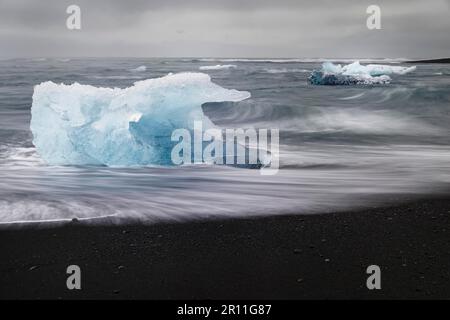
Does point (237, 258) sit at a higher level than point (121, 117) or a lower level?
lower

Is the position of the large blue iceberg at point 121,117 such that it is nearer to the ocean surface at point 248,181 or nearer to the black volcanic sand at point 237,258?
the ocean surface at point 248,181

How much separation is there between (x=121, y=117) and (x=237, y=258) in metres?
4.19

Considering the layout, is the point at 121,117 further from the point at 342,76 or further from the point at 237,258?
the point at 342,76

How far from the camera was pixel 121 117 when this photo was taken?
7.02 metres

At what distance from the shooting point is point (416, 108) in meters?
19.4

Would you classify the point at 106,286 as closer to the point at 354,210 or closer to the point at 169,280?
the point at 169,280

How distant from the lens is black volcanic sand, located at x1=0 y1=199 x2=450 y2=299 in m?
2.97

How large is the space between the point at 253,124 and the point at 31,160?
893 centimetres

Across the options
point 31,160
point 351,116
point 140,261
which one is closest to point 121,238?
point 140,261

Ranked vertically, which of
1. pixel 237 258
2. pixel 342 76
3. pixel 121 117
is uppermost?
pixel 342 76

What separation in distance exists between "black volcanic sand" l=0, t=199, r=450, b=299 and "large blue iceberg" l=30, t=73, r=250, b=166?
9.80ft

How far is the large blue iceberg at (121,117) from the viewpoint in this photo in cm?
699

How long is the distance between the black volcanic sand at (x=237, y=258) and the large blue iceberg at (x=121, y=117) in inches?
118

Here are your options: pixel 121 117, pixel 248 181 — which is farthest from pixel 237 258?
pixel 121 117
